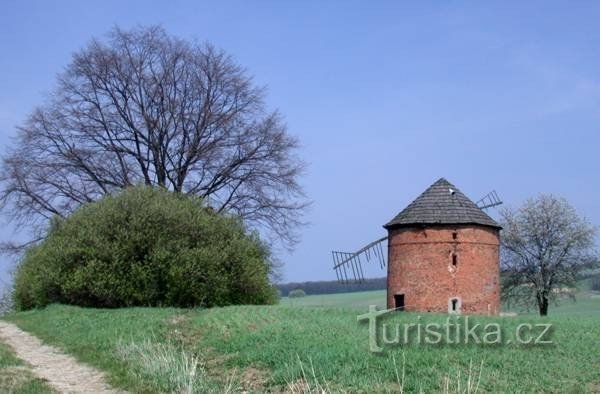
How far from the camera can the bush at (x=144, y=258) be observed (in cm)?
2580

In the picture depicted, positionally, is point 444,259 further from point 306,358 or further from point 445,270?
point 306,358

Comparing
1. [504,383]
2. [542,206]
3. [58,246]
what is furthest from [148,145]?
[504,383]

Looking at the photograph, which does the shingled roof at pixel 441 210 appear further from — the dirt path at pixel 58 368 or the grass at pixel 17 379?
the grass at pixel 17 379

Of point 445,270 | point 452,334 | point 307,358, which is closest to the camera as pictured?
point 307,358

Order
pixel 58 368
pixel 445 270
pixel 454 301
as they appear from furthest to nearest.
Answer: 1. pixel 445 270
2. pixel 454 301
3. pixel 58 368

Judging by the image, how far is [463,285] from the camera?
97.3 feet

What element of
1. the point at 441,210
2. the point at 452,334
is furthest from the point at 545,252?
the point at 452,334

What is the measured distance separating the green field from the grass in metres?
1.25

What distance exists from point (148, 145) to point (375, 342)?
24668 millimetres

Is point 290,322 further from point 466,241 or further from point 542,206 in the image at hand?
point 542,206

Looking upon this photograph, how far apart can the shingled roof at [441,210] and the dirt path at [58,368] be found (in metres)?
16.7

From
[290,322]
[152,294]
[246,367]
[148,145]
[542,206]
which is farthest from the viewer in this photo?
[542,206]

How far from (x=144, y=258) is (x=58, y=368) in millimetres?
12463

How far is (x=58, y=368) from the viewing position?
13742 millimetres
